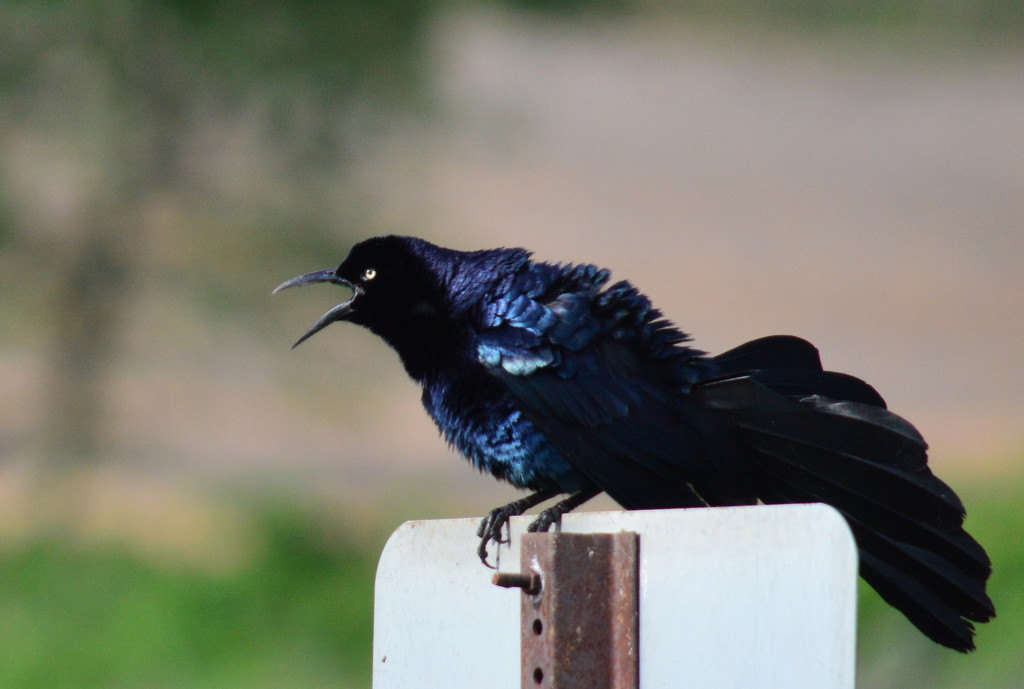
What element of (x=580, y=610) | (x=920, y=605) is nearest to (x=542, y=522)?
(x=580, y=610)

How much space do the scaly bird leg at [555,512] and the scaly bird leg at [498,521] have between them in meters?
0.06

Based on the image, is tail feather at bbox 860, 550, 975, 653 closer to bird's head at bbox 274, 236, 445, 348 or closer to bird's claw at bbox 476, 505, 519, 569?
bird's claw at bbox 476, 505, 519, 569

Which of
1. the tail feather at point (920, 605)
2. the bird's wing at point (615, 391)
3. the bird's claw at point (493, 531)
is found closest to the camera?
the bird's claw at point (493, 531)

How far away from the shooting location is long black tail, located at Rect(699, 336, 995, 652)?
2.22m

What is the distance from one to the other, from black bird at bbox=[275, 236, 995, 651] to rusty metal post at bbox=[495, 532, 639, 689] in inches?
17.9

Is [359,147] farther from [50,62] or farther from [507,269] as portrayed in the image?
[507,269]

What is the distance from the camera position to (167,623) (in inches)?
316

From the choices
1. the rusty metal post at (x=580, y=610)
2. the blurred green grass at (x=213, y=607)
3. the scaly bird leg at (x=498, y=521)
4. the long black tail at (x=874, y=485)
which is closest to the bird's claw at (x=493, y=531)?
the scaly bird leg at (x=498, y=521)

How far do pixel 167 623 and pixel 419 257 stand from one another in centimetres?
536

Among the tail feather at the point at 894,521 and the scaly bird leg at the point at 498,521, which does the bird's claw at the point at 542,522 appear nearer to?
the scaly bird leg at the point at 498,521

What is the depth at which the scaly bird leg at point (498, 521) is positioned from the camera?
1.95 m

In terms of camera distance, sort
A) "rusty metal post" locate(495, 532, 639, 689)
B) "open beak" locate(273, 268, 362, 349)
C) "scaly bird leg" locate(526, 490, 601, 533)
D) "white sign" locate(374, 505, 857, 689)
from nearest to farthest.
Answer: "white sign" locate(374, 505, 857, 689) < "rusty metal post" locate(495, 532, 639, 689) < "scaly bird leg" locate(526, 490, 601, 533) < "open beak" locate(273, 268, 362, 349)

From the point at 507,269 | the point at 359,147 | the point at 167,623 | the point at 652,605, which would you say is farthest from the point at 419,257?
the point at 359,147

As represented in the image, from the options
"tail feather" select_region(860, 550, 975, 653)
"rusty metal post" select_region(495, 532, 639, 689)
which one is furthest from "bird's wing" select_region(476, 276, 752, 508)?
"rusty metal post" select_region(495, 532, 639, 689)
